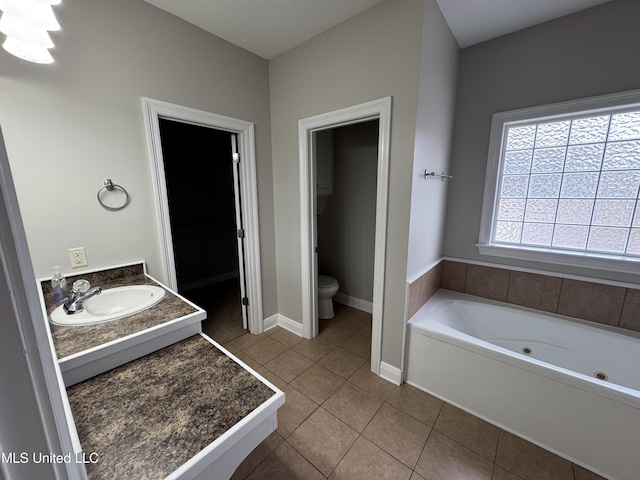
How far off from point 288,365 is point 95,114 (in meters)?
2.17

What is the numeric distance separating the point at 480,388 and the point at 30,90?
3.04 meters

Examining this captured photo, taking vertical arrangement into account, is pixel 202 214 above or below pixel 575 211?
below

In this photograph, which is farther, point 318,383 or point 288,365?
point 288,365

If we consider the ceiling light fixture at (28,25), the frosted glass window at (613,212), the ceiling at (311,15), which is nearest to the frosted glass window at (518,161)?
the frosted glass window at (613,212)

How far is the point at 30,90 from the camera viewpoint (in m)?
1.31

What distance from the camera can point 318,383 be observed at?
1968mm

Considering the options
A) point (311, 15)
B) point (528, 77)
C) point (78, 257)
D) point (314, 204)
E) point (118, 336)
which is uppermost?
point (311, 15)

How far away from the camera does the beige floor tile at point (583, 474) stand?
4.37 ft

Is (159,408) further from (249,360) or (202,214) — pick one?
(202,214)

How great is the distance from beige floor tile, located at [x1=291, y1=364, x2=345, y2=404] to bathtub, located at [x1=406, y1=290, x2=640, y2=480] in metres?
0.57

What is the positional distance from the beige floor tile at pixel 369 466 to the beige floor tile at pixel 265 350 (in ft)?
3.34

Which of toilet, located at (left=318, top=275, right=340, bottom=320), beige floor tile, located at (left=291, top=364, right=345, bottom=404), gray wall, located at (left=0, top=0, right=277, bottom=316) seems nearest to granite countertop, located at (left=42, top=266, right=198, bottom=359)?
gray wall, located at (left=0, top=0, right=277, bottom=316)

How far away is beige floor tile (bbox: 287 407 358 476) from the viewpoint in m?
1.42

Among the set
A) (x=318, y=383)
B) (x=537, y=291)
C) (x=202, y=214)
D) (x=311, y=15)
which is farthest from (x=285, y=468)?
(x=202, y=214)
